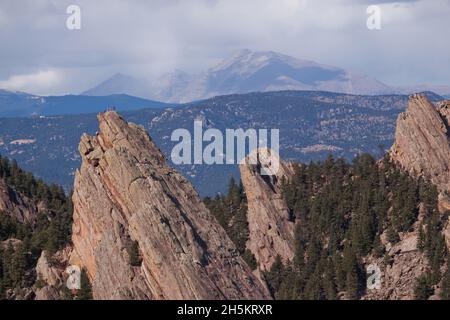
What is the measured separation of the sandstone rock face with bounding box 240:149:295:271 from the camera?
15675 centimetres

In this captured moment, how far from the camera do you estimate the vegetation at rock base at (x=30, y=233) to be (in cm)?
11944

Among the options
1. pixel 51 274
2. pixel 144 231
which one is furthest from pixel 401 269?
pixel 51 274

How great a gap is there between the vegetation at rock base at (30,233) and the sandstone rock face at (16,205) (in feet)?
4.95

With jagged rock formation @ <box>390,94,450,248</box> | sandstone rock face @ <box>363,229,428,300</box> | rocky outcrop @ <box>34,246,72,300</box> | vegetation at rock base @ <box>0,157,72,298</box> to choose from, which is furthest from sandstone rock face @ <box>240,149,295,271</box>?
rocky outcrop @ <box>34,246,72,300</box>

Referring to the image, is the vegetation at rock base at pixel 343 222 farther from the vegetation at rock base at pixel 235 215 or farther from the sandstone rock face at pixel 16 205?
the sandstone rock face at pixel 16 205

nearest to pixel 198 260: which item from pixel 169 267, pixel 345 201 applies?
pixel 169 267

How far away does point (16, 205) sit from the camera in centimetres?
14300

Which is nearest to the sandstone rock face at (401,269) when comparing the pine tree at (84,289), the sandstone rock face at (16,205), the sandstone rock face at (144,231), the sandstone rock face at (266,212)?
the sandstone rock face at (266,212)

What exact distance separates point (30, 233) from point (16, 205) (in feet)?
38.3

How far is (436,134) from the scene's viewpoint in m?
162

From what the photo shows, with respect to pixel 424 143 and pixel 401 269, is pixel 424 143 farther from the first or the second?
pixel 401 269

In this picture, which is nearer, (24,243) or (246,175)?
(24,243)
